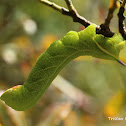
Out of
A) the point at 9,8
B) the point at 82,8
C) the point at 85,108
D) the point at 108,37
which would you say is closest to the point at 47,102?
the point at 85,108

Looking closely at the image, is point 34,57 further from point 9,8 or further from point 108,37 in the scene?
point 108,37

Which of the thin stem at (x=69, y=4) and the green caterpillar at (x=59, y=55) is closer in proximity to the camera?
the thin stem at (x=69, y=4)

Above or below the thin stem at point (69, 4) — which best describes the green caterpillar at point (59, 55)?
below

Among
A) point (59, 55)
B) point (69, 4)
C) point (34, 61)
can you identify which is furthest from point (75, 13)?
point (34, 61)

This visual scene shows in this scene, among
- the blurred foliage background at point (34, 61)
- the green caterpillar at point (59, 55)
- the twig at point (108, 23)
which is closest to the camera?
the twig at point (108, 23)

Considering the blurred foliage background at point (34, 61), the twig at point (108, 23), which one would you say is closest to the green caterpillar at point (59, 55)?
the twig at point (108, 23)

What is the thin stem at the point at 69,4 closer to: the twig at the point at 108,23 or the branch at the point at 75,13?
the branch at the point at 75,13

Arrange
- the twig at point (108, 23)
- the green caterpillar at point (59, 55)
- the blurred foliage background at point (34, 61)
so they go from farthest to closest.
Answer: the blurred foliage background at point (34, 61)
the green caterpillar at point (59, 55)
the twig at point (108, 23)

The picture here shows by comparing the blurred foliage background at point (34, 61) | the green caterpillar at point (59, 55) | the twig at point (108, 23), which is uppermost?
the twig at point (108, 23)

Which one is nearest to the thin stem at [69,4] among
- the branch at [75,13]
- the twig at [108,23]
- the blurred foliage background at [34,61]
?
the branch at [75,13]
